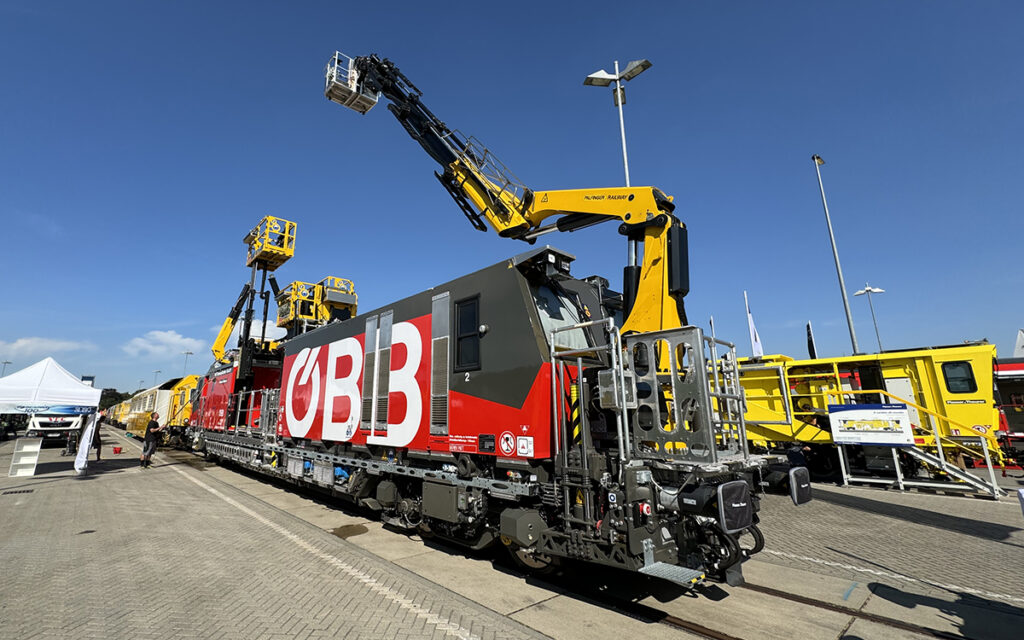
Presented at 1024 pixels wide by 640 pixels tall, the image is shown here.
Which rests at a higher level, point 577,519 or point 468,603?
point 577,519

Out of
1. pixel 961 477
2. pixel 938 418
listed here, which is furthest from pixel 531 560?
pixel 938 418

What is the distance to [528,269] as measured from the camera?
564cm

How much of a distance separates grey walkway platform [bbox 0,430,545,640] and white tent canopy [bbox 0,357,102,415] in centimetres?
677

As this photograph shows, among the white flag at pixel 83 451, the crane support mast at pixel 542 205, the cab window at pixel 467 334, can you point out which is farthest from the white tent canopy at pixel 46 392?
the cab window at pixel 467 334

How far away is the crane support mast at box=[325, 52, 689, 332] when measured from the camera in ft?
18.8

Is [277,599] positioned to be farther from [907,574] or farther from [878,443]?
[878,443]

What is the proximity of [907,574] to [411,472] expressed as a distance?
6589 millimetres

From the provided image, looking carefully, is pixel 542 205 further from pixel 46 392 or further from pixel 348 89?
pixel 46 392

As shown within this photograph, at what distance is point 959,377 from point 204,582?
647 inches

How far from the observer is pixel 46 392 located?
45.6ft

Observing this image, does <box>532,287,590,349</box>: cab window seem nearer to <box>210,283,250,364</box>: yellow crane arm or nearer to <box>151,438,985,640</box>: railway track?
<box>151,438,985,640</box>: railway track

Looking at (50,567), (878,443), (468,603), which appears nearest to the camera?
(468,603)

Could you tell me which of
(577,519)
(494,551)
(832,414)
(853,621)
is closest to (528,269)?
(577,519)

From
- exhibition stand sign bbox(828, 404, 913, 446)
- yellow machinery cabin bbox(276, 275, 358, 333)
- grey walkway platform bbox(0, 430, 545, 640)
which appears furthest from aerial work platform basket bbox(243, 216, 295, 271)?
exhibition stand sign bbox(828, 404, 913, 446)
